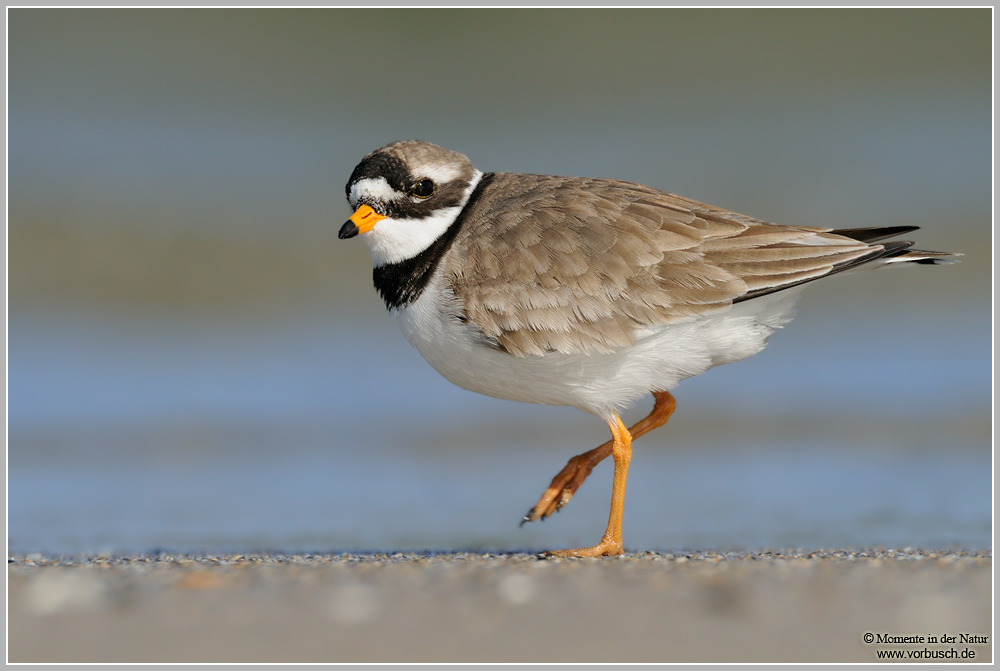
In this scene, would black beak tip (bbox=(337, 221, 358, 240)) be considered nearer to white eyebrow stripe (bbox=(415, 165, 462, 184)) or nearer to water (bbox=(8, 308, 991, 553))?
white eyebrow stripe (bbox=(415, 165, 462, 184))

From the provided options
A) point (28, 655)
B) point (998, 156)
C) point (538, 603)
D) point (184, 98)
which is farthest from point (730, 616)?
point (184, 98)

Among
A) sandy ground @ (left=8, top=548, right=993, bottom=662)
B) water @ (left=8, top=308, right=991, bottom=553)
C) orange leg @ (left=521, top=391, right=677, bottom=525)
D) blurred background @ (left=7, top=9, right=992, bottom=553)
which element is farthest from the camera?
blurred background @ (left=7, top=9, right=992, bottom=553)

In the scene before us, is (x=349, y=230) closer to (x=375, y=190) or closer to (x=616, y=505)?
(x=375, y=190)

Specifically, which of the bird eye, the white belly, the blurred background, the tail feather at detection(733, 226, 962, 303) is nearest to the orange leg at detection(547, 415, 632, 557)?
the white belly

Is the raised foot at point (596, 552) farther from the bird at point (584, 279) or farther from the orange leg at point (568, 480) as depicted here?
the orange leg at point (568, 480)

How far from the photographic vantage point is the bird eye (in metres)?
5.70

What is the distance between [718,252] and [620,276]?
1.80 feet

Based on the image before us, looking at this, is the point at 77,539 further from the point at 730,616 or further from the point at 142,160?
the point at 142,160

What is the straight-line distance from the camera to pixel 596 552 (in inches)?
211

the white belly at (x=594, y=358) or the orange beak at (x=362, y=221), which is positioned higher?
the orange beak at (x=362, y=221)

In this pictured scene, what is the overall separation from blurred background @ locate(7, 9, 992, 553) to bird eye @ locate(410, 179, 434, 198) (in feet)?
7.71

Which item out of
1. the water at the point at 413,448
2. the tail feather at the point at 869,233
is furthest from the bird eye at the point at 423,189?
the water at the point at 413,448

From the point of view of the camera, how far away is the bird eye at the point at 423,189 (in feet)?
18.7

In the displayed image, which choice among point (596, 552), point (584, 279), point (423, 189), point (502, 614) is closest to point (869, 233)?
point (584, 279)
